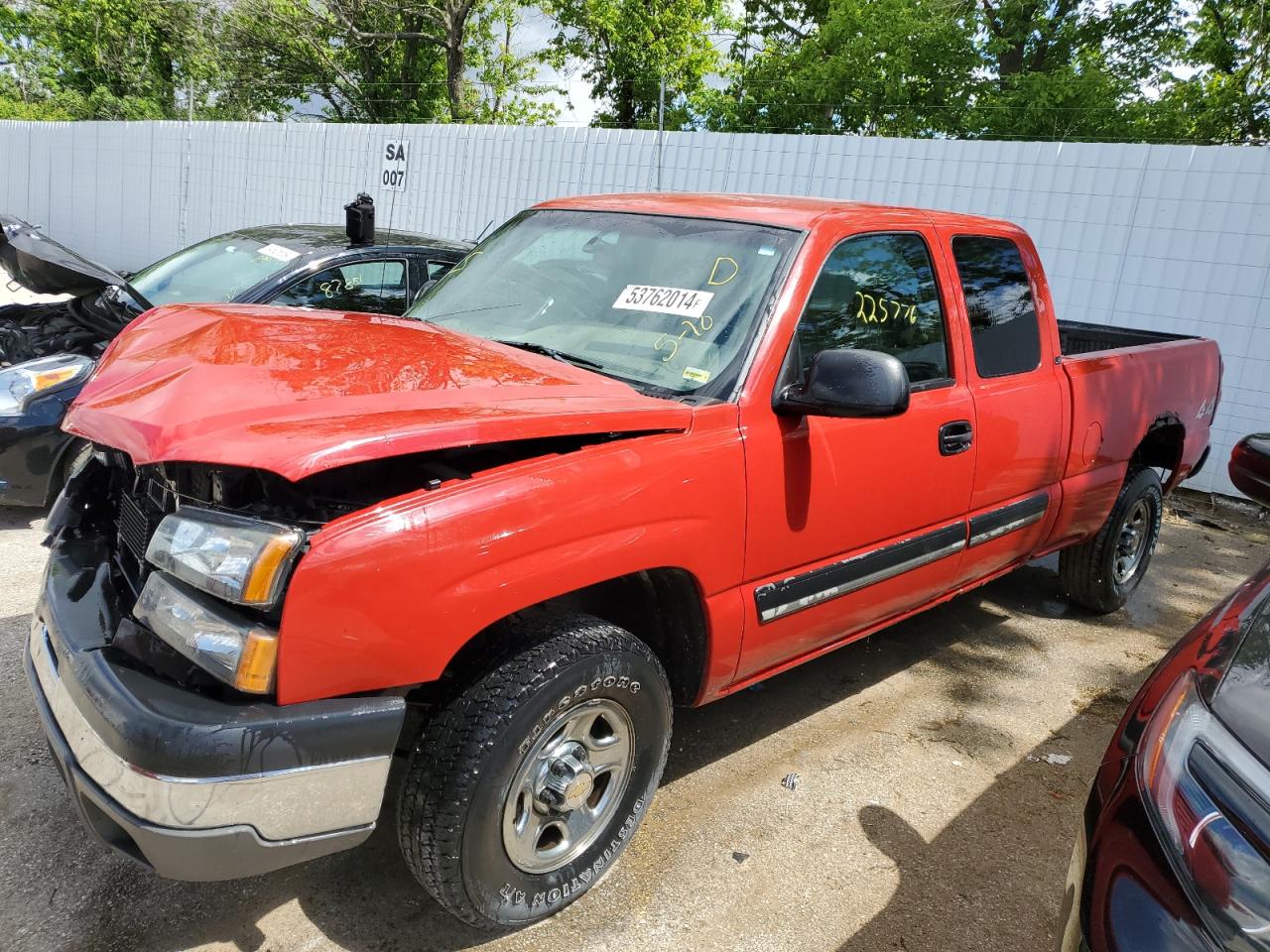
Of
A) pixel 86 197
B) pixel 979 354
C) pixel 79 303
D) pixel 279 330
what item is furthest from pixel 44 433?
pixel 86 197

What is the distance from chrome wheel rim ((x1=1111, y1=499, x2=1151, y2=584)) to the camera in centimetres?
493

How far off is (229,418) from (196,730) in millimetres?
663

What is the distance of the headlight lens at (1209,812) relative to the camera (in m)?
1.42

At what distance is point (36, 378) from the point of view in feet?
15.1

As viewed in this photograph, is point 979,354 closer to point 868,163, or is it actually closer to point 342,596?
point 342,596

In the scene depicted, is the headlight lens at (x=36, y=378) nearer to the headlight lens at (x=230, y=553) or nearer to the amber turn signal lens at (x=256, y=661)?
the headlight lens at (x=230, y=553)

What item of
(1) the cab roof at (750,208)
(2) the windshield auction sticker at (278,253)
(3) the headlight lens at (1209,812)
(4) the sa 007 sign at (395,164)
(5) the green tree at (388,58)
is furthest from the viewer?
(5) the green tree at (388,58)

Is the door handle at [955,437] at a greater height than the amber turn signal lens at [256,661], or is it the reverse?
the door handle at [955,437]

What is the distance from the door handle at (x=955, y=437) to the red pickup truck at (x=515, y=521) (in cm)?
1

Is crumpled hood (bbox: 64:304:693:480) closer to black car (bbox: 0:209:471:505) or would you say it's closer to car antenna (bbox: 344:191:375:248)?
black car (bbox: 0:209:471:505)

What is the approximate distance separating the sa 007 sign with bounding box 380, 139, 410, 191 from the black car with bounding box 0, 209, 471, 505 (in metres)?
6.61

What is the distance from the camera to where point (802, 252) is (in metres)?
2.96

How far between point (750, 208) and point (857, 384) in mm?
970

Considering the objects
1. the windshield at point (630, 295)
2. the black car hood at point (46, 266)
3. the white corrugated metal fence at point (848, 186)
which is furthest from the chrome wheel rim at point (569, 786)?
the white corrugated metal fence at point (848, 186)
